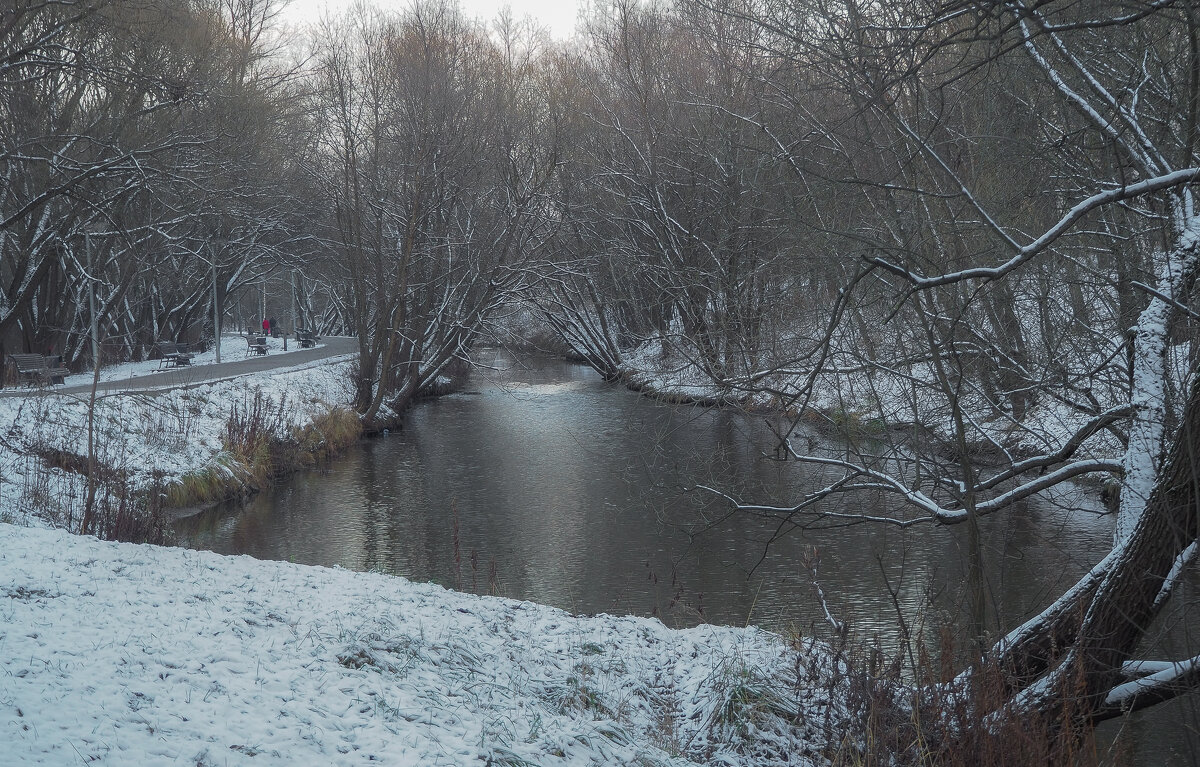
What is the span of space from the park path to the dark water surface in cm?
367

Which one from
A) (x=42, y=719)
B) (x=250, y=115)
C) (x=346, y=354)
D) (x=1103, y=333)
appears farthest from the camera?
(x=346, y=354)

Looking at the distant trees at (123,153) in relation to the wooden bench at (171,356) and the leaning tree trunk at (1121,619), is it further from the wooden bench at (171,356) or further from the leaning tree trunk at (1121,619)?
the leaning tree trunk at (1121,619)

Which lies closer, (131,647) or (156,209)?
(131,647)

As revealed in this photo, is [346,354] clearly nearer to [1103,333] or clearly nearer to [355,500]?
[355,500]

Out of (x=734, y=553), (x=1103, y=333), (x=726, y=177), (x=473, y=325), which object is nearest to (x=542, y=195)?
(x=473, y=325)

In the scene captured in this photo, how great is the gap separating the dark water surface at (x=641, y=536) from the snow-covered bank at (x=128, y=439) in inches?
39.6

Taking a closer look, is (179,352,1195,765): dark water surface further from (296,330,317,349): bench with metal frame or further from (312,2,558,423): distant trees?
(296,330,317,349): bench with metal frame

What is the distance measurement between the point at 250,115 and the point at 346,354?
9549 millimetres

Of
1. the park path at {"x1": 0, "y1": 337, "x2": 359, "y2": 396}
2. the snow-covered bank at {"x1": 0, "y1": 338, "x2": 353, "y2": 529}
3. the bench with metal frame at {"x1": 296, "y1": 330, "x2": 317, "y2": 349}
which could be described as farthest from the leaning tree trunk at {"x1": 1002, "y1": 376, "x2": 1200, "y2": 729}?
the bench with metal frame at {"x1": 296, "y1": 330, "x2": 317, "y2": 349}

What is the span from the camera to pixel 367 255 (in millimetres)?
25047

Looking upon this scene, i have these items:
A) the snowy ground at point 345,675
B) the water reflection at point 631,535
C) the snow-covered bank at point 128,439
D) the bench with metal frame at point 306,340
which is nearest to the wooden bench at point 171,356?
the snow-covered bank at point 128,439

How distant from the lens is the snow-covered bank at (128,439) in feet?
36.7

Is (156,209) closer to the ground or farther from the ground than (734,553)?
farther from the ground

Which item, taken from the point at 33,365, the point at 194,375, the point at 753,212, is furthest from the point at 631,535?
the point at 33,365
